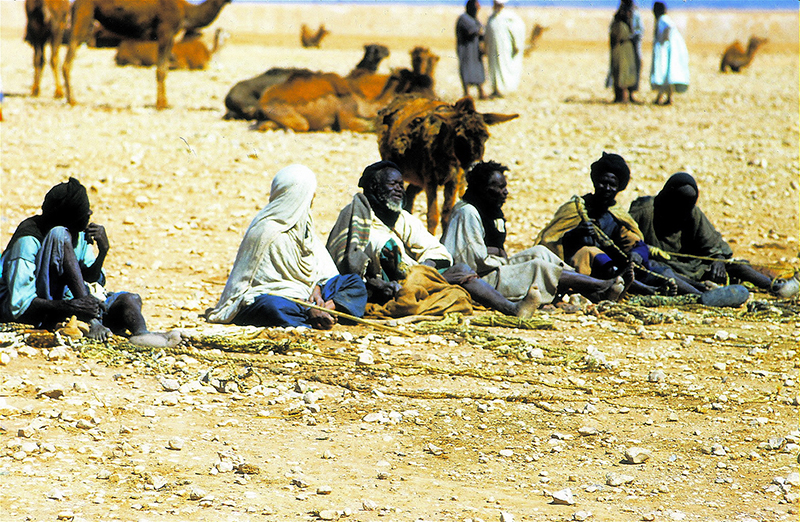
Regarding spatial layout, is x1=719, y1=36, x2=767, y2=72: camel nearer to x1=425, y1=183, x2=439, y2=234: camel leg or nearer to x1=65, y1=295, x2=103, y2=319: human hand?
x1=425, y1=183, x2=439, y2=234: camel leg

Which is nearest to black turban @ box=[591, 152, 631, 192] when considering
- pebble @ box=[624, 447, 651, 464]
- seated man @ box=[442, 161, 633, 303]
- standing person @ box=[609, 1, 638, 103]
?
seated man @ box=[442, 161, 633, 303]

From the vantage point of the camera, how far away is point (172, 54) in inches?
747

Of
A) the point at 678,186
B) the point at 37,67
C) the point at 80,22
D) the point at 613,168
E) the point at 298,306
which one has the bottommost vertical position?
the point at 298,306

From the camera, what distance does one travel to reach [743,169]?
36.6ft

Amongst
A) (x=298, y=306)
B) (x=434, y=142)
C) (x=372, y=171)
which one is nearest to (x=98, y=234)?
(x=298, y=306)

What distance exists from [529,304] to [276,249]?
1.63 meters

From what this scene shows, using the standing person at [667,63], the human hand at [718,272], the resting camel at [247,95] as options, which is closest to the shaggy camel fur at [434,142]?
the human hand at [718,272]

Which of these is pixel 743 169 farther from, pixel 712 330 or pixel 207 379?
pixel 207 379

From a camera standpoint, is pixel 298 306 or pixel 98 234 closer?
pixel 98 234

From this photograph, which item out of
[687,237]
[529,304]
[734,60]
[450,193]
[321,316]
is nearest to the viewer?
[321,316]

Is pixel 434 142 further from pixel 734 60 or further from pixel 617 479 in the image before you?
pixel 734 60

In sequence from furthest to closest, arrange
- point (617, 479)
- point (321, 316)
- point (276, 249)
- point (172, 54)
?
point (172, 54)
point (276, 249)
point (321, 316)
point (617, 479)

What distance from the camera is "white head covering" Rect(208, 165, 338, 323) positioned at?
5824 mm

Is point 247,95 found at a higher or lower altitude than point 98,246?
higher
